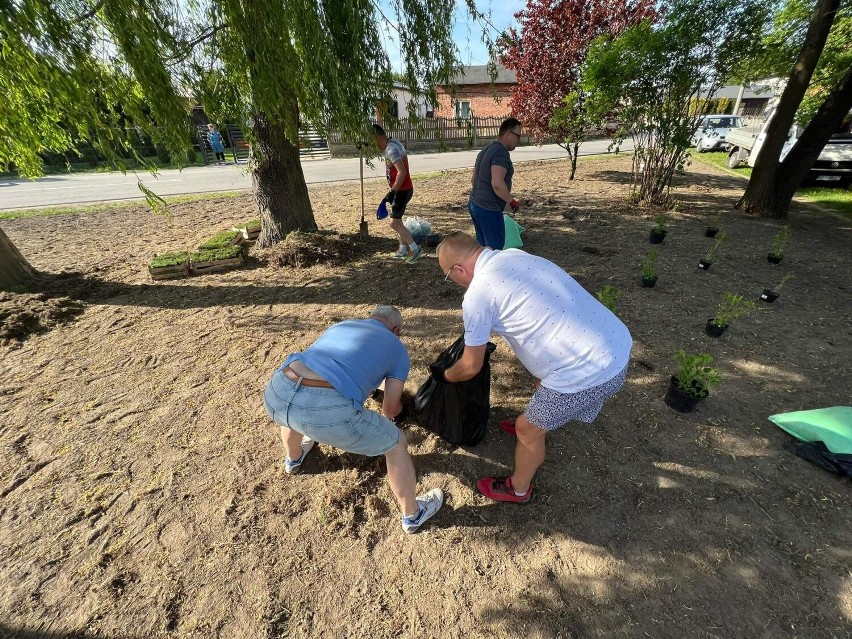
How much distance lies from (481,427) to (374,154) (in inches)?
133

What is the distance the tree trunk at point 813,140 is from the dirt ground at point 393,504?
4210mm

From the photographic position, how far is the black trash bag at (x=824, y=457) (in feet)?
7.48

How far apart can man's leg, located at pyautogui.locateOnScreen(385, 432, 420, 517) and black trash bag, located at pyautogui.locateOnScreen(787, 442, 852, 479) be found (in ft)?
8.57

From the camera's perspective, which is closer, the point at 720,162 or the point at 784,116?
the point at 784,116

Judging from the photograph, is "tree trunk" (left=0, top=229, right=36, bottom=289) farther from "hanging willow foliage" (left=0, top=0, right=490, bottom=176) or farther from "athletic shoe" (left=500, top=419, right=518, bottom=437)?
"athletic shoe" (left=500, top=419, right=518, bottom=437)

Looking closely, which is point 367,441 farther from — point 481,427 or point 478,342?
point 481,427

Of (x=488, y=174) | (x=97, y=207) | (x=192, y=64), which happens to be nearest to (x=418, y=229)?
(x=488, y=174)

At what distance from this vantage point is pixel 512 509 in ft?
7.38

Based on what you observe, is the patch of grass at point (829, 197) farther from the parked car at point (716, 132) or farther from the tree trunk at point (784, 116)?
the parked car at point (716, 132)

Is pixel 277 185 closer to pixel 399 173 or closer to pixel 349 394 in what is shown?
pixel 399 173

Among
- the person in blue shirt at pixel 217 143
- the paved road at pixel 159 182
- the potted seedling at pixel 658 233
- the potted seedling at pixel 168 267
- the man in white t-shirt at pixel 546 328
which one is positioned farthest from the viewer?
the person in blue shirt at pixel 217 143

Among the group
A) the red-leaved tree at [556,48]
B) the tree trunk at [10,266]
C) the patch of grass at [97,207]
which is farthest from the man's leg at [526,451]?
the patch of grass at [97,207]

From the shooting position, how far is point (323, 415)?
5.61 feet

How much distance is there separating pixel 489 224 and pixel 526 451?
3109 mm
